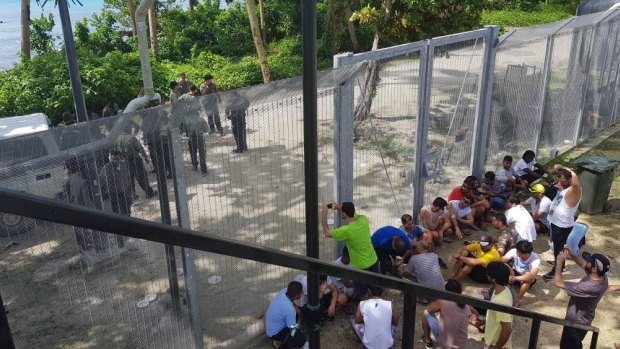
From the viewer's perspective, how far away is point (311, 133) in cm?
235

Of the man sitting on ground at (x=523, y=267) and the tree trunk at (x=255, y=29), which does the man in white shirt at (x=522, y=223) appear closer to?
the man sitting on ground at (x=523, y=267)

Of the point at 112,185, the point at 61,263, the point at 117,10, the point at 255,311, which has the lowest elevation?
the point at 255,311

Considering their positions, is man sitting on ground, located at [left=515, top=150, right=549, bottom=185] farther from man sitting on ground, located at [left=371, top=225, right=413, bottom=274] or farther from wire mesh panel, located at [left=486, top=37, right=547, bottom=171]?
man sitting on ground, located at [left=371, top=225, right=413, bottom=274]

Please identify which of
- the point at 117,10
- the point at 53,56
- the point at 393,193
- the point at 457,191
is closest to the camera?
the point at 393,193

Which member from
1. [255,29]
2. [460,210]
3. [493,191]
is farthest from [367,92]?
[255,29]

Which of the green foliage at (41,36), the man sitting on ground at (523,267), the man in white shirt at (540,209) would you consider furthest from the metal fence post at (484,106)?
the green foliage at (41,36)

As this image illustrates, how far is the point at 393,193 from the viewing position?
696cm

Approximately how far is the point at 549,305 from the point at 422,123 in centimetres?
270

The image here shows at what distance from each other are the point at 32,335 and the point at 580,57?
10.0 meters

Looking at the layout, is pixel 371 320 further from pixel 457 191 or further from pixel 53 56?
pixel 53 56

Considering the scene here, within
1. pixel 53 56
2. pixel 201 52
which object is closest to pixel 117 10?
pixel 201 52

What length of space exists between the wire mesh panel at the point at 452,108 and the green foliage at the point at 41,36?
20.8 metres

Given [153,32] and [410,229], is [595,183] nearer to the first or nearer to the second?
[410,229]

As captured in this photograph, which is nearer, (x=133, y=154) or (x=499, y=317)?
(x=133, y=154)
